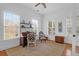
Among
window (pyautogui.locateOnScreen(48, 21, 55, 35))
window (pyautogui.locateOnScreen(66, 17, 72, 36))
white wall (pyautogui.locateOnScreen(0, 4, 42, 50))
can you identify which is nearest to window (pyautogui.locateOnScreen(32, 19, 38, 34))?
A: white wall (pyautogui.locateOnScreen(0, 4, 42, 50))

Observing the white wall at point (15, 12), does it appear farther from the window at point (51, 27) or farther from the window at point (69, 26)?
the window at point (69, 26)

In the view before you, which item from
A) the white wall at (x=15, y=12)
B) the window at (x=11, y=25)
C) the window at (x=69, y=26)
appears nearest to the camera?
the window at (x=69, y=26)

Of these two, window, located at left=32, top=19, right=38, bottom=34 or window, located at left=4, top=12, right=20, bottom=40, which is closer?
window, located at left=32, top=19, right=38, bottom=34

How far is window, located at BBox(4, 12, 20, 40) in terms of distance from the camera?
357 cm

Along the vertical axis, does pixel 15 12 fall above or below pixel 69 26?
above

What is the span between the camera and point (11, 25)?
375cm

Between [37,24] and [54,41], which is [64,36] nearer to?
[54,41]

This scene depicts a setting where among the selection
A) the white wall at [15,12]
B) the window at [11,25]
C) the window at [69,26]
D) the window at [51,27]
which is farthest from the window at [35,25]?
the window at [69,26]

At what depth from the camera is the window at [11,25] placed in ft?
11.7

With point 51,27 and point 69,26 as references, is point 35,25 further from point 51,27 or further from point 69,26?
point 69,26

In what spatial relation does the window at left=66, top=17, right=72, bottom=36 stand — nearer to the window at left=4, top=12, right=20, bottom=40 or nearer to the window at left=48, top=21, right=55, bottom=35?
the window at left=48, top=21, right=55, bottom=35

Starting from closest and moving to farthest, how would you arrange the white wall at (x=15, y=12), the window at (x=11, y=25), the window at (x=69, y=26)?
the window at (x=69, y=26) < the white wall at (x=15, y=12) < the window at (x=11, y=25)

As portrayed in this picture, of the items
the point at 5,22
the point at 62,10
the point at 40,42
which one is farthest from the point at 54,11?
the point at 5,22

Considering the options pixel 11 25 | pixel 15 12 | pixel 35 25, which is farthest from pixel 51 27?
pixel 15 12
